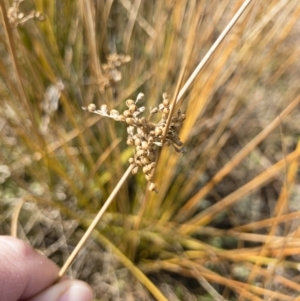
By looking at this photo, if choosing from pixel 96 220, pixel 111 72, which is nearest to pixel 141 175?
pixel 111 72

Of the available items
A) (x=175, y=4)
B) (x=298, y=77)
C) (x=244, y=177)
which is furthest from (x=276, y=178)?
(x=175, y=4)

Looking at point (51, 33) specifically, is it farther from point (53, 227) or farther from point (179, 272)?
point (179, 272)

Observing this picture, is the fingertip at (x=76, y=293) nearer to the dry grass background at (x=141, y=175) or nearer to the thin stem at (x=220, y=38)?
the dry grass background at (x=141, y=175)

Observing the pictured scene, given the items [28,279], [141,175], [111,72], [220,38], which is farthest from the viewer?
[141,175]

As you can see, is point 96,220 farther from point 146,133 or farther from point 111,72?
point 111,72

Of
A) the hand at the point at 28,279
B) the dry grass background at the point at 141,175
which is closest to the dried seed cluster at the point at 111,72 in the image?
the dry grass background at the point at 141,175

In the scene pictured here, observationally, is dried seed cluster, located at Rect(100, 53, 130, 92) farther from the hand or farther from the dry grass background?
the hand

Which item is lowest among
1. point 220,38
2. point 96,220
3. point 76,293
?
point 76,293
